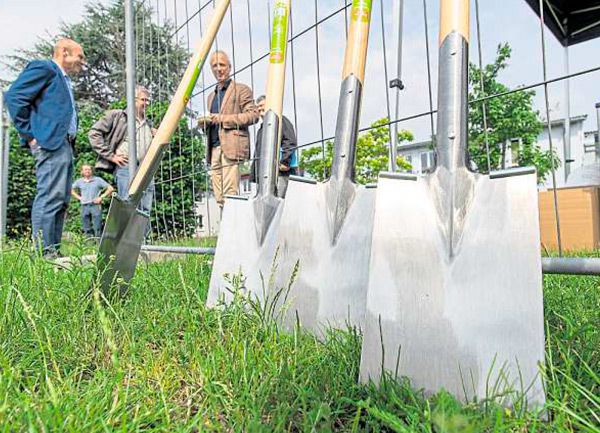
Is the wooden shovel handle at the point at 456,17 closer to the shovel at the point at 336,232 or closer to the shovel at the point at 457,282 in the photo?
the shovel at the point at 457,282

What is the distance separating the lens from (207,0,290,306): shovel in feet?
4.31

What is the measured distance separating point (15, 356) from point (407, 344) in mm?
732

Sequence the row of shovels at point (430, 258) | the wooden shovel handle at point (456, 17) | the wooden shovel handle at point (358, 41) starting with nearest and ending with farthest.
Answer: the row of shovels at point (430, 258)
the wooden shovel handle at point (456, 17)
the wooden shovel handle at point (358, 41)

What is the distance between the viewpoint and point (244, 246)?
53.7 inches

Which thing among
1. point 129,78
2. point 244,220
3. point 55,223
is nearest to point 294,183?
point 244,220

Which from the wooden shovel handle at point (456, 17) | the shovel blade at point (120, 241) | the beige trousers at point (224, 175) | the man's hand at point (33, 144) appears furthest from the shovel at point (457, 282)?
the man's hand at point (33, 144)

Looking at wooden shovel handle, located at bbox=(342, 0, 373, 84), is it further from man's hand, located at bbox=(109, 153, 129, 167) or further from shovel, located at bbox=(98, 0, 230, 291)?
man's hand, located at bbox=(109, 153, 129, 167)

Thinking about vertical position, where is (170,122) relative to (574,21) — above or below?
below

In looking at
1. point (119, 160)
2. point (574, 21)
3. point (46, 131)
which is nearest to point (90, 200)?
point (119, 160)

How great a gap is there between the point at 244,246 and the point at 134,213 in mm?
358

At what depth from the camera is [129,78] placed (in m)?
3.22

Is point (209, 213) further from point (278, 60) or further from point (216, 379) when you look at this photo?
point (216, 379)

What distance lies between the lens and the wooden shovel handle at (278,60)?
1.51 meters

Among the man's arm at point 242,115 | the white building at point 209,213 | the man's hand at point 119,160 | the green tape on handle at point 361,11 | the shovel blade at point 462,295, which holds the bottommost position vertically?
the shovel blade at point 462,295
